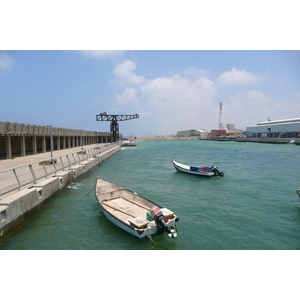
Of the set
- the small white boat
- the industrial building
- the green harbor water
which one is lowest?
the green harbor water

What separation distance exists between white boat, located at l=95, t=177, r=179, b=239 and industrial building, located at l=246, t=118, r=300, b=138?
110 m

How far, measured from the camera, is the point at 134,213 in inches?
396

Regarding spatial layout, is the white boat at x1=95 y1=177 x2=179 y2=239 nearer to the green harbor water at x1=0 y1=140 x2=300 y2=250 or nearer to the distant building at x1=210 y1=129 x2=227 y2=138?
the green harbor water at x1=0 y1=140 x2=300 y2=250

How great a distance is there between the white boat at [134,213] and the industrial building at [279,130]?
110m

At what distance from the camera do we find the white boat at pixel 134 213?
320 inches

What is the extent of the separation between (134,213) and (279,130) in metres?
118

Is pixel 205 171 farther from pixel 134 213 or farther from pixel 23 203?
pixel 23 203

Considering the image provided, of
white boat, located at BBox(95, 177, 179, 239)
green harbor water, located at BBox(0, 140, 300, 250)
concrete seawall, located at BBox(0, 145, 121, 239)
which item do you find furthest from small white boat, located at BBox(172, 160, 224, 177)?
concrete seawall, located at BBox(0, 145, 121, 239)

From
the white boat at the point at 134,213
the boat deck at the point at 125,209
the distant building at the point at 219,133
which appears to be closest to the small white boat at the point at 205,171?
the white boat at the point at 134,213

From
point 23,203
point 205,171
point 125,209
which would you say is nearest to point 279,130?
point 205,171

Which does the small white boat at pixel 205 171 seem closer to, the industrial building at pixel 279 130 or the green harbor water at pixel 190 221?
the green harbor water at pixel 190 221

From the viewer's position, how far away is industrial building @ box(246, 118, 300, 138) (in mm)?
98175

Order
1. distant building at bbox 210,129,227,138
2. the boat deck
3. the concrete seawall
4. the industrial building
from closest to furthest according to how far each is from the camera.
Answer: the concrete seawall → the boat deck → the industrial building → distant building at bbox 210,129,227,138

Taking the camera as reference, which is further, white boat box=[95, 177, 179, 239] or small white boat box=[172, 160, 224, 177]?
small white boat box=[172, 160, 224, 177]
